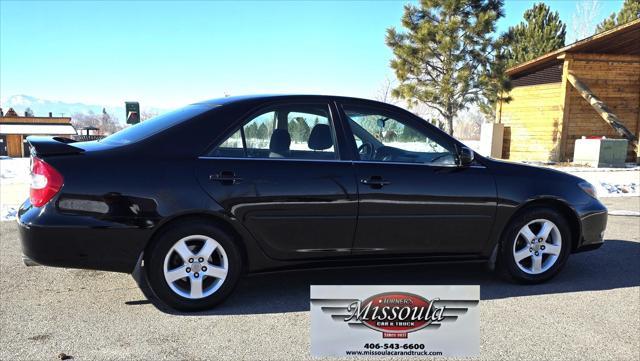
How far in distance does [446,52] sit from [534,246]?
50.6 ft

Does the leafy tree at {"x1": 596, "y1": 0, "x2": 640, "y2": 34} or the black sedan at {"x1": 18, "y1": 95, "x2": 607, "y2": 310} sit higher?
the leafy tree at {"x1": 596, "y1": 0, "x2": 640, "y2": 34}

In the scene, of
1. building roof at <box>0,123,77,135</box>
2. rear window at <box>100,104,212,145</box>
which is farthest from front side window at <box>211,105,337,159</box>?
building roof at <box>0,123,77,135</box>

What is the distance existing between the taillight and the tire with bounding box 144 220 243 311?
72 centimetres

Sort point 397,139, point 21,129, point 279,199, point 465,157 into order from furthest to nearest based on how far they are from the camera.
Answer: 1. point 21,129
2. point 397,139
3. point 465,157
4. point 279,199

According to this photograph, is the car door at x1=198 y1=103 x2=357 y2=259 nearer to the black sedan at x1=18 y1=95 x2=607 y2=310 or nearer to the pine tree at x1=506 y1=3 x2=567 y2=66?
the black sedan at x1=18 y1=95 x2=607 y2=310

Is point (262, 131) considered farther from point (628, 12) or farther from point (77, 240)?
point (628, 12)

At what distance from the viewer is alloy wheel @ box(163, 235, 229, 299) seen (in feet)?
10.6

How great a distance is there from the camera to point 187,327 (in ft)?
10.1

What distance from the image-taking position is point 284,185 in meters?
3.38

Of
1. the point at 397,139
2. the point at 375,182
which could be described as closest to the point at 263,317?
the point at 375,182

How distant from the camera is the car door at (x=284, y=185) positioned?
3.30 m

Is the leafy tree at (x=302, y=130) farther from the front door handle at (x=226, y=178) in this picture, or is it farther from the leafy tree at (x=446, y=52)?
the leafy tree at (x=446, y=52)

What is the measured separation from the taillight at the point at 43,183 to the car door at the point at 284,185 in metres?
0.91

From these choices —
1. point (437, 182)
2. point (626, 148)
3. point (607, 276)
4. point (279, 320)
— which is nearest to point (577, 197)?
point (607, 276)
